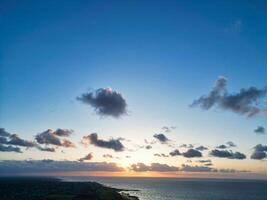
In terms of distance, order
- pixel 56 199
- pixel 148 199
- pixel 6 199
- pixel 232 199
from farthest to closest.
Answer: pixel 232 199 < pixel 148 199 < pixel 6 199 < pixel 56 199

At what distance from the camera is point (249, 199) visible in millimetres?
151250

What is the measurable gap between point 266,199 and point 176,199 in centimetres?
4412

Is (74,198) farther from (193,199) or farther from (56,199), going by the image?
Result: (193,199)

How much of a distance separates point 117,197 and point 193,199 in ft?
209

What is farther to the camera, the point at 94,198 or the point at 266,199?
the point at 266,199

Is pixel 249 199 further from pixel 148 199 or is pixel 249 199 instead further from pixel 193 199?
pixel 148 199

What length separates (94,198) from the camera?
95.2 m

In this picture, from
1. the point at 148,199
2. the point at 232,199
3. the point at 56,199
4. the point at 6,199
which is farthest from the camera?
the point at 232,199

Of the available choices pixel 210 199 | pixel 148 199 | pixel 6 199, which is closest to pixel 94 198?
pixel 6 199

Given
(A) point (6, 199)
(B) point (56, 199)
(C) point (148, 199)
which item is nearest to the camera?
(B) point (56, 199)

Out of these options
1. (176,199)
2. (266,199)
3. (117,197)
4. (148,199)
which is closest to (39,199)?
(117,197)

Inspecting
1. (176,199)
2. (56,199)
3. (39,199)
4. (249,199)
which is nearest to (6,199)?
(39,199)

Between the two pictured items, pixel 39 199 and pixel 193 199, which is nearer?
pixel 39 199

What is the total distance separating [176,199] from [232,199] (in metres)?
26.5
